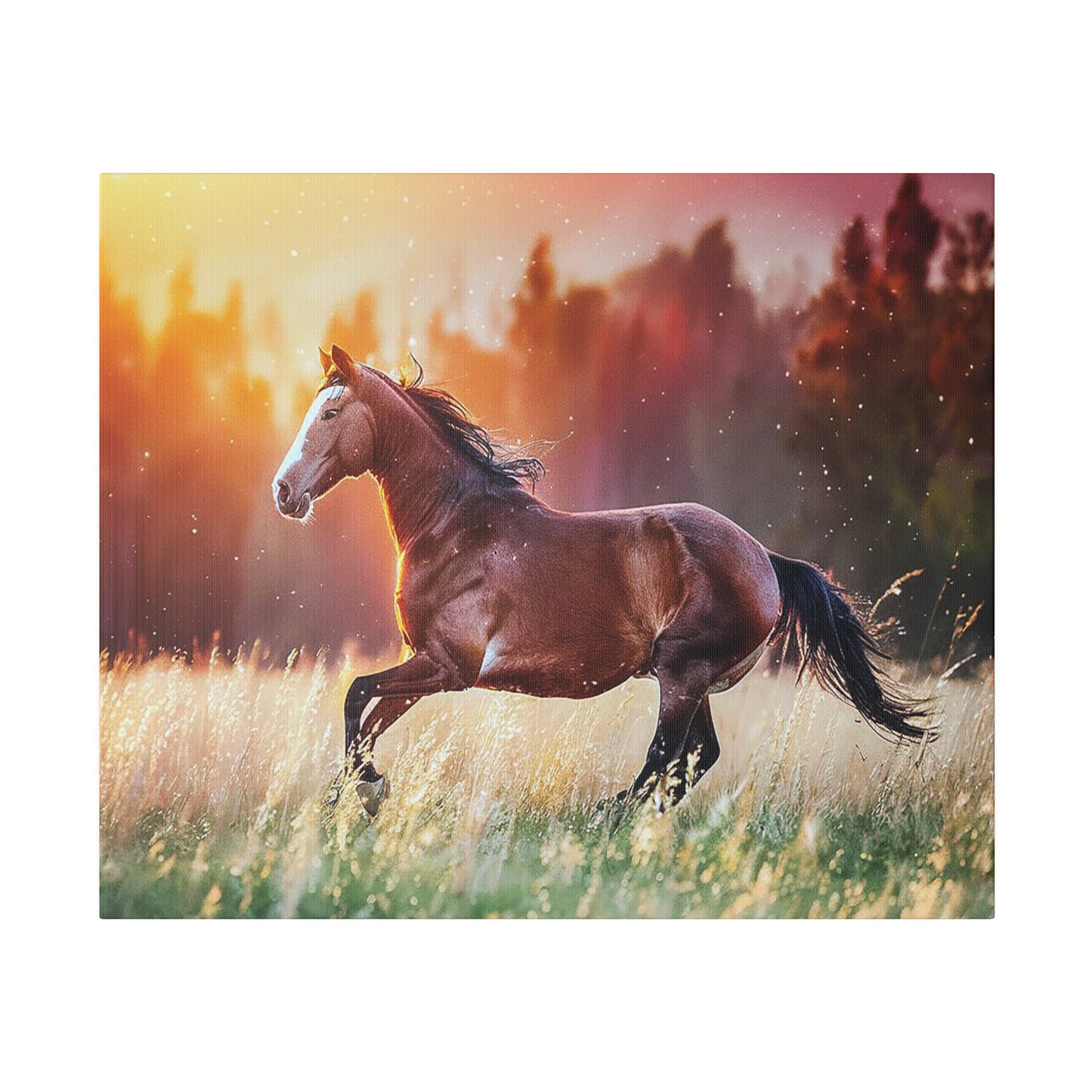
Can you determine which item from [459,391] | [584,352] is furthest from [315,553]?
[584,352]

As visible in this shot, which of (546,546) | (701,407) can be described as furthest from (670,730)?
(701,407)

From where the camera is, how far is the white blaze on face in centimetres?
502

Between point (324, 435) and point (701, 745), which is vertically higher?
point (324, 435)

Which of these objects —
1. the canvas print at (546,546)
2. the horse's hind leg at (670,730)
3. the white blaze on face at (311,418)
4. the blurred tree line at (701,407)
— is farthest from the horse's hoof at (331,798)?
the white blaze on face at (311,418)

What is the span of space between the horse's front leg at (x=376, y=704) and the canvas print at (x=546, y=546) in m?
0.01

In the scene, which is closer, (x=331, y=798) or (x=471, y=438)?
(x=331, y=798)

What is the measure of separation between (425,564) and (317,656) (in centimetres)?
54

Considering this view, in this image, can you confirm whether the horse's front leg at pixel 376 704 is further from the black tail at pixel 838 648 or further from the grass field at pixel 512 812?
the black tail at pixel 838 648

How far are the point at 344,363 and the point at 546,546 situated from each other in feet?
3.40

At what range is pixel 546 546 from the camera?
5.04 meters

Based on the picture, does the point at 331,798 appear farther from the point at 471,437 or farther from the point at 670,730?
the point at 471,437

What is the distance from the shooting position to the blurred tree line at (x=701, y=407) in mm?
5031

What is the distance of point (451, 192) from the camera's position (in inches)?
198

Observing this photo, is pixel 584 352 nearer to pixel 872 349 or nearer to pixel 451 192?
pixel 451 192
